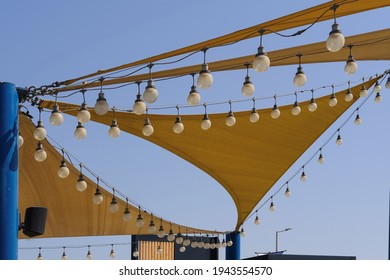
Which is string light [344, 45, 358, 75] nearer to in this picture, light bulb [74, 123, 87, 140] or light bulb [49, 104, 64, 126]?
light bulb [74, 123, 87, 140]

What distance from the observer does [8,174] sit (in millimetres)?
8461

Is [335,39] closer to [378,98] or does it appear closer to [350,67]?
[350,67]

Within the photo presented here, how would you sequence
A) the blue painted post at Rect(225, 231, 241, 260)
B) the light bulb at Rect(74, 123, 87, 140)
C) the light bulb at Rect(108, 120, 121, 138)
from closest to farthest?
the light bulb at Rect(74, 123, 87, 140), the light bulb at Rect(108, 120, 121, 138), the blue painted post at Rect(225, 231, 241, 260)

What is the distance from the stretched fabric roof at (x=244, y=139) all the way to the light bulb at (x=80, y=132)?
2716 mm

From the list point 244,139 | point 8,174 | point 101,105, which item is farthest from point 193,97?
point 244,139

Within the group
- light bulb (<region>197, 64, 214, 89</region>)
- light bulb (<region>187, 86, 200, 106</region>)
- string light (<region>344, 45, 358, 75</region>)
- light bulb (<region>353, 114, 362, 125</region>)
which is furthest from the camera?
light bulb (<region>353, 114, 362, 125</region>)

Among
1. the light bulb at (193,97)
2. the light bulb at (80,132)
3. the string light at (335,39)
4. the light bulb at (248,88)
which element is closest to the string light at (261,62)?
the string light at (335,39)

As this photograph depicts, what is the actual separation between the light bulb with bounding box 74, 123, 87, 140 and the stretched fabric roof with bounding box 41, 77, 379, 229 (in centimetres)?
272

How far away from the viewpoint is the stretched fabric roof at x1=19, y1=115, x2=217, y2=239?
12961 millimetres

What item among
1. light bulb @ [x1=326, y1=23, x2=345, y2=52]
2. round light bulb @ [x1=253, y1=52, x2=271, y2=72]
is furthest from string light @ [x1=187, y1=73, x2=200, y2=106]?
light bulb @ [x1=326, y1=23, x2=345, y2=52]

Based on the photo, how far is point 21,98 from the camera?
30.2ft
